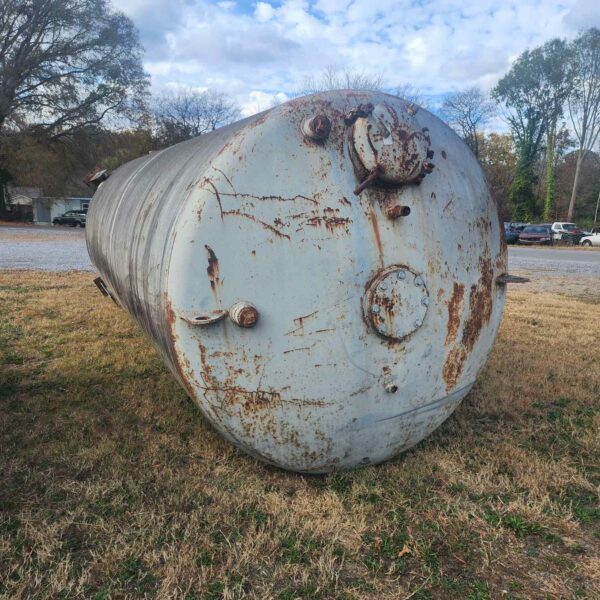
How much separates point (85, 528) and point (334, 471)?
1.26 meters

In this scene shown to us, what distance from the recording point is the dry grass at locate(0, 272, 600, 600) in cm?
209

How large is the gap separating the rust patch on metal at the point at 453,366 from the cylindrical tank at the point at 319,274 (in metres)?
0.02

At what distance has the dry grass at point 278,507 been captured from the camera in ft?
6.87

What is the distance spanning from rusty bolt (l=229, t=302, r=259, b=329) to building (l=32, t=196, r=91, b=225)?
1428 inches

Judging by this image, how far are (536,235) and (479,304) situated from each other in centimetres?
2826

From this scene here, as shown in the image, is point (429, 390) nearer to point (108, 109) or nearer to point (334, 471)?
point (334, 471)

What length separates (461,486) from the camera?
9.11 feet

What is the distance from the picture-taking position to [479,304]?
268cm

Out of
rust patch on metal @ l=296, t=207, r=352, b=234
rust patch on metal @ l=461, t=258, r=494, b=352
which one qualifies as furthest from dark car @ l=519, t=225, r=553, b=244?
rust patch on metal @ l=296, t=207, r=352, b=234

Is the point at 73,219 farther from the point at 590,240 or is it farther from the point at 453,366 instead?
the point at 453,366

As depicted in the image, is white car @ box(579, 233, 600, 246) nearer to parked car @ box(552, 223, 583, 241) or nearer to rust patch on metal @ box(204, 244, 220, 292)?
parked car @ box(552, 223, 583, 241)

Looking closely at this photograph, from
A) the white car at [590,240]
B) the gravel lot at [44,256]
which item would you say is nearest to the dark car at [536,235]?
the white car at [590,240]

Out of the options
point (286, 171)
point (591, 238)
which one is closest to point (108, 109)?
point (591, 238)

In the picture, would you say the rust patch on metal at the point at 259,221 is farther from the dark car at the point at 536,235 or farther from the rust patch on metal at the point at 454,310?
the dark car at the point at 536,235
